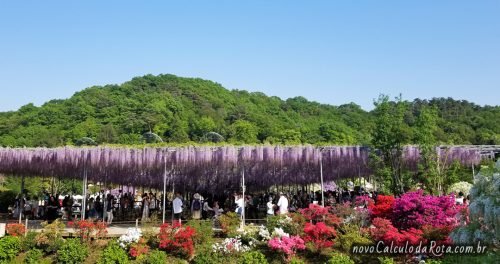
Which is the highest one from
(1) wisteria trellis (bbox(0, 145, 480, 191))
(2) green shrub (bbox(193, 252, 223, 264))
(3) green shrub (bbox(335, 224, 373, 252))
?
Result: (1) wisteria trellis (bbox(0, 145, 480, 191))

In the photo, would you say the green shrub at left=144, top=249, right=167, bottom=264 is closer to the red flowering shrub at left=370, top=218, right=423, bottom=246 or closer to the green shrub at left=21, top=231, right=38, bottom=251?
the green shrub at left=21, top=231, right=38, bottom=251

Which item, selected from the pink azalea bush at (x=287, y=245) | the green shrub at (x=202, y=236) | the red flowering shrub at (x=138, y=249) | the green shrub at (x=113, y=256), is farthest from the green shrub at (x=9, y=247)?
the pink azalea bush at (x=287, y=245)

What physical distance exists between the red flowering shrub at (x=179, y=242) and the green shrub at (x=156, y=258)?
27 cm

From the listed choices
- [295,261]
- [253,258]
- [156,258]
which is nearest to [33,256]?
[156,258]

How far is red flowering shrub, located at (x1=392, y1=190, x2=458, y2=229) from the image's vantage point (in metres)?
11.0

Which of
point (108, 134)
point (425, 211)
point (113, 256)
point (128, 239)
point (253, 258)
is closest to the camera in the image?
point (425, 211)

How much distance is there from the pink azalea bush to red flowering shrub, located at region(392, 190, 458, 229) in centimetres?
245

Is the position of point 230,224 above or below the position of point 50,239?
above

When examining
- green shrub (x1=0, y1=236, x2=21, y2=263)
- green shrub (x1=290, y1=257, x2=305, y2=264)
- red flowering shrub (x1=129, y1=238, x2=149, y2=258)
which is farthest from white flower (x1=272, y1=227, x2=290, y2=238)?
green shrub (x1=0, y1=236, x2=21, y2=263)

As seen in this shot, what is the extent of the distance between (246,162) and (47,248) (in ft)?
23.7

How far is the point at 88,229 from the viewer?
500 inches

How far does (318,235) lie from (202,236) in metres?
2.96

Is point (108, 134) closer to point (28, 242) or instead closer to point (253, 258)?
point (28, 242)

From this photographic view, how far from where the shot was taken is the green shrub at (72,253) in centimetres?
1195
